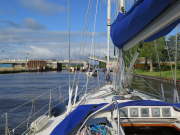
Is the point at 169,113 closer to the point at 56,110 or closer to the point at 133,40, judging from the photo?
the point at 133,40

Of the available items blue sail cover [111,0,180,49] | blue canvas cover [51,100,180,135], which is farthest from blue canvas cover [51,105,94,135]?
blue sail cover [111,0,180,49]

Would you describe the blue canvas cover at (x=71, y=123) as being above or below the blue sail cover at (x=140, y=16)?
below

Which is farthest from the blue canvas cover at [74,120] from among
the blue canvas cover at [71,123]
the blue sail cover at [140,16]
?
the blue sail cover at [140,16]

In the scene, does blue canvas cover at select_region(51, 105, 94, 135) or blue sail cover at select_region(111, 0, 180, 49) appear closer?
blue sail cover at select_region(111, 0, 180, 49)

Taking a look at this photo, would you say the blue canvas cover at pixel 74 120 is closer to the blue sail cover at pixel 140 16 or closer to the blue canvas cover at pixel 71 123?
the blue canvas cover at pixel 71 123

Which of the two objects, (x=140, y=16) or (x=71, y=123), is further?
(x=71, y=123)

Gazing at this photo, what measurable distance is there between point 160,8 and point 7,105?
12466 millimetres

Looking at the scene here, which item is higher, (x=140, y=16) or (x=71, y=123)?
(x=140, y=16)

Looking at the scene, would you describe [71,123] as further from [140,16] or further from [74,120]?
[140,16]

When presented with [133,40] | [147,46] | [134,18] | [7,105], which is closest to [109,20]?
[133,40]

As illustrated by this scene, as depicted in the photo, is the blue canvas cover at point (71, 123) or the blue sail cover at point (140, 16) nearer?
the blue sail cover at point (140, 16)

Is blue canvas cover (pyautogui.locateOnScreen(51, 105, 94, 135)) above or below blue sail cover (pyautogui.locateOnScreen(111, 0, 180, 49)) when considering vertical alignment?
below

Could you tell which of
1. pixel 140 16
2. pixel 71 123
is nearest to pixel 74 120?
pixel 71 123

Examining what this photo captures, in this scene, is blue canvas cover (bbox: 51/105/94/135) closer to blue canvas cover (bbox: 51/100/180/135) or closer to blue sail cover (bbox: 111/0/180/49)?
blue canvas cover (bbox: 51/100/180/135)
